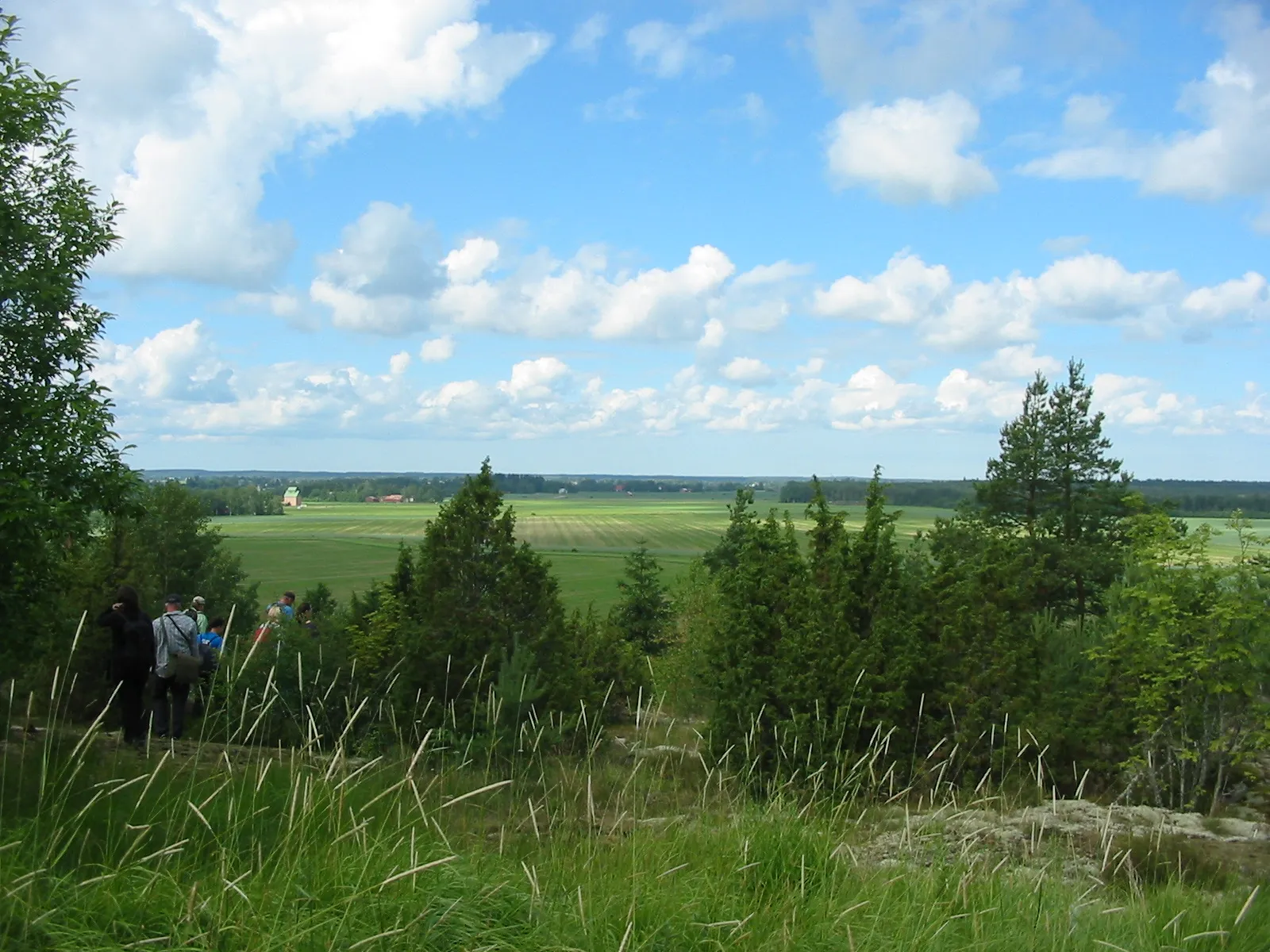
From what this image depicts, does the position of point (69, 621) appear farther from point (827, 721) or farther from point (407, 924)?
point (407, 924)

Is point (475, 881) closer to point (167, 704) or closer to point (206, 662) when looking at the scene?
point (206, 662)

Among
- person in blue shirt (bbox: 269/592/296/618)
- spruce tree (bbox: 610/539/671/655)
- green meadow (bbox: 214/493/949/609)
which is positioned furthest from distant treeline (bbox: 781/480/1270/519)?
person in blue shirt (bbox: 269/592/296/618)

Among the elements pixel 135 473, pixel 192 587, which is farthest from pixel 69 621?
pixel 192 587

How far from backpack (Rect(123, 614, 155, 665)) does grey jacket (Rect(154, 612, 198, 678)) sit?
20cm

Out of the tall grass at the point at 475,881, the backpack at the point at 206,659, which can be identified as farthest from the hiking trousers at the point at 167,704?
the tall grass at the point at 475,881

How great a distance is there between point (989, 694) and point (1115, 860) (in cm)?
706

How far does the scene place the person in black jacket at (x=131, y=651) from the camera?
10.6 meters

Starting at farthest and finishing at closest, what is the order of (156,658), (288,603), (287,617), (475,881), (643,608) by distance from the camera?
1. (643,608)
2. (288,603)
3. (287,617)
4. (156,658)
5. (475,881)

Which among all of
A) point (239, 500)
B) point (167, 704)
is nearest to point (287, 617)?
point (167, 704)

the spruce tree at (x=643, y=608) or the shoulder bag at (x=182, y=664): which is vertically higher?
the shoulder bag at (x=182, y=664)

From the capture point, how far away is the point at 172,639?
11102mm

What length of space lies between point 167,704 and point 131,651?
1.57m

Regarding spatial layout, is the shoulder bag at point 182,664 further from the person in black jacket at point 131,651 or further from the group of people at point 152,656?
the person in black jacket at point 131,651

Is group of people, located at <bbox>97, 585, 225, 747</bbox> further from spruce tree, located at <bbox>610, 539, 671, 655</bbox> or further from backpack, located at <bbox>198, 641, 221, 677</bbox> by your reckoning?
spruce tree, located at <bbox>610, 539, 671, 655</bbox>
